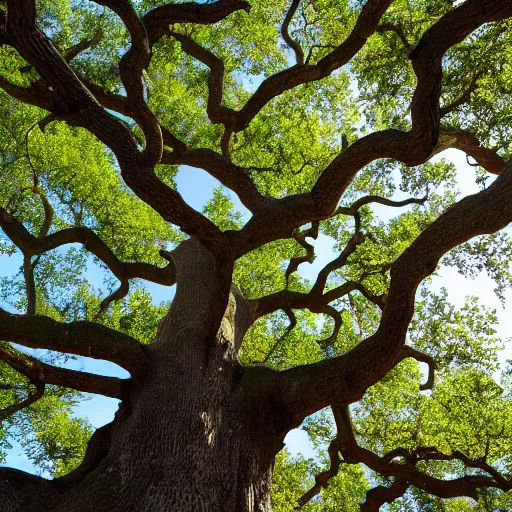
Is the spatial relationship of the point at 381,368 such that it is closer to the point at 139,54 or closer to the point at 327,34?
the point at 139,54

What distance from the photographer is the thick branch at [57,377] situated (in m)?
4.96

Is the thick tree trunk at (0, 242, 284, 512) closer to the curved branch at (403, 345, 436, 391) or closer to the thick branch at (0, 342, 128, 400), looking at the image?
the thick branch at (0, 342, 128, 400)

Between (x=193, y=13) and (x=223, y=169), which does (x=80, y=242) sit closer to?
(x=223, y=169)

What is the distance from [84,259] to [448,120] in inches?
358

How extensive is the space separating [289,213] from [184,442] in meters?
2.78

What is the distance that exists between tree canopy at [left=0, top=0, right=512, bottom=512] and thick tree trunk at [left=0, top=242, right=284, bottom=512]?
0.29 meters

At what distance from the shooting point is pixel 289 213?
5.89 metres

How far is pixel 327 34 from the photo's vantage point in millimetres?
11359

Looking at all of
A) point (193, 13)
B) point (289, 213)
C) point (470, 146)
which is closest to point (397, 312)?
point (289, 213)

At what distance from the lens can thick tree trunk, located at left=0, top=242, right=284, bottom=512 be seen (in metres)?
4.21

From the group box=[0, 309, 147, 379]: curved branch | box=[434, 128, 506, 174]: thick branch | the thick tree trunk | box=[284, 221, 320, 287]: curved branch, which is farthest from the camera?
box=[284, 221, 320, 287]: curved branch

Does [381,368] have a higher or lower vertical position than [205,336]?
lower

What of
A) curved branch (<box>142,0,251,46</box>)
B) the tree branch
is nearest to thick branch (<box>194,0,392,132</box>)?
curved branch (<box>142,0,251,46</box>)

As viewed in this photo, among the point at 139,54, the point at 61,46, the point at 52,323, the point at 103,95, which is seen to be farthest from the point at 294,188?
the point at 52,323
